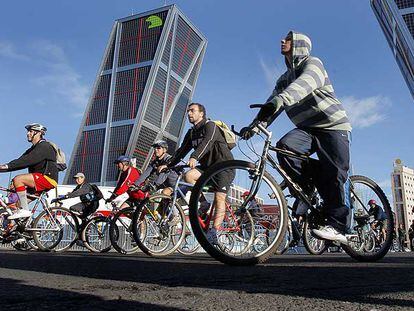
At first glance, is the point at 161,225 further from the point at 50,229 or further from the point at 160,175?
the point at 50,229

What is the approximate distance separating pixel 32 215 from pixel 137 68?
215ft

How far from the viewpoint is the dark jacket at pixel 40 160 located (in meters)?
5.79

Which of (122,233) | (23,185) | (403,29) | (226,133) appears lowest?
(122,233)

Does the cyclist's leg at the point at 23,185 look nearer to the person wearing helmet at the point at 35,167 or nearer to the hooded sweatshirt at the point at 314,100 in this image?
the person wearing helmet at the point at 35,167

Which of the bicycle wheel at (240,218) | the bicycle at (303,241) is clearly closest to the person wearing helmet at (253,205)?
the bicycle wheel at (240,218)

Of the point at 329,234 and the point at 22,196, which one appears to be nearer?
the point at 329,234

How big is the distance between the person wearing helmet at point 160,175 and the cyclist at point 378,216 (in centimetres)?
254

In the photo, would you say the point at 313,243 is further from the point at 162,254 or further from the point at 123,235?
the point at 123,235

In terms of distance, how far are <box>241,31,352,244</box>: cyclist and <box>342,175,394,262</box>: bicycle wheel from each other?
50 cm

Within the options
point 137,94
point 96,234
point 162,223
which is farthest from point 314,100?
→ point 137,94

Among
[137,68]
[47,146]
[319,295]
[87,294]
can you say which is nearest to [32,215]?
[47,146]

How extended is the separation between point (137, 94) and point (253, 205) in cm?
6656

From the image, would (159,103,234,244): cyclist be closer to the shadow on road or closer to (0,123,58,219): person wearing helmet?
(0,123,58,219): person wearing helmet

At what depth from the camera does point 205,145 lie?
13.8ft
